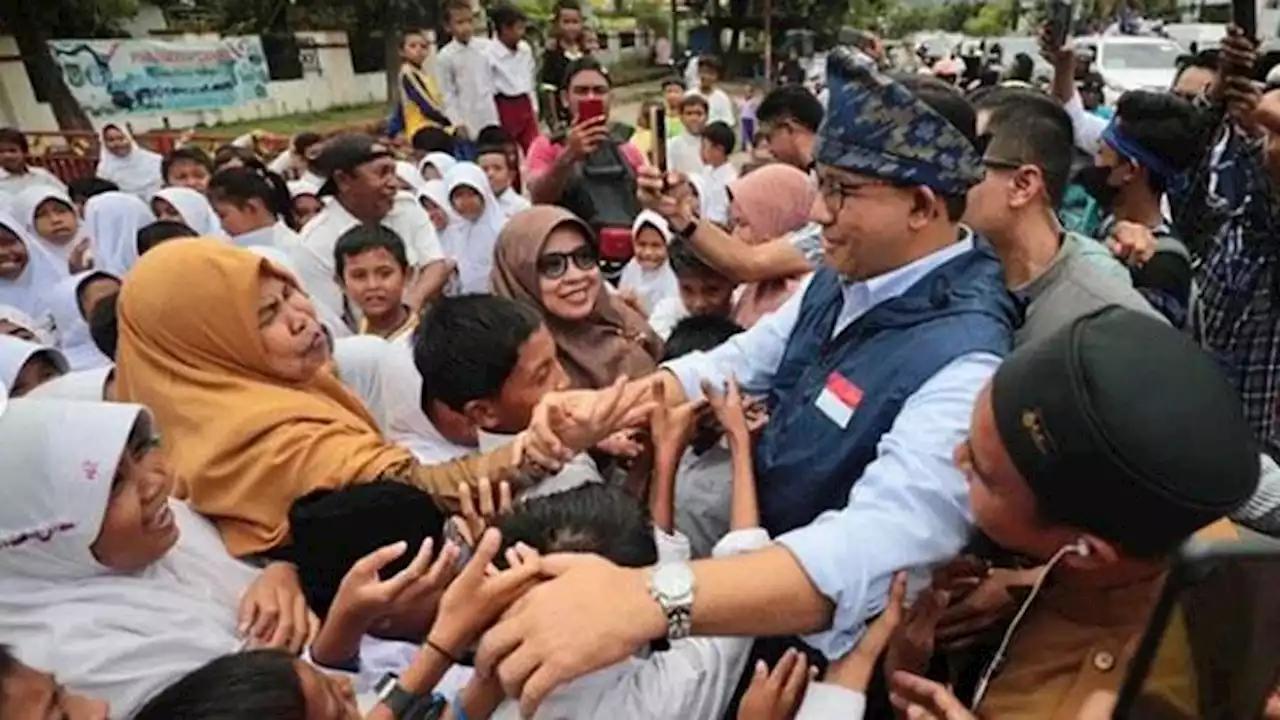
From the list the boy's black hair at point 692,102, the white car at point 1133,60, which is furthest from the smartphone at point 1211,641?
the white car at point 1133,60

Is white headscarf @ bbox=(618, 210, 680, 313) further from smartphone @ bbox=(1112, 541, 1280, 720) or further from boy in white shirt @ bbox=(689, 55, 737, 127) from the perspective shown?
boy in white shirt @ bbox=(689, 55, 737, 127)

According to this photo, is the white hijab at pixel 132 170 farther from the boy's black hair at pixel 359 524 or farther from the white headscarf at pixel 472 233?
the boy's black hair at pixel 359 524

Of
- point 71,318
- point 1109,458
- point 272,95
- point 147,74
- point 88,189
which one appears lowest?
point 272,95

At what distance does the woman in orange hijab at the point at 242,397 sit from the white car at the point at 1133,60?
14.6 meters

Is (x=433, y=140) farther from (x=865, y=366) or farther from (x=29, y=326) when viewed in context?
(x=865, y=366)

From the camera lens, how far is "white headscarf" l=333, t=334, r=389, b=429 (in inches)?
107

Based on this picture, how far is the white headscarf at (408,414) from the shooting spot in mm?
2328

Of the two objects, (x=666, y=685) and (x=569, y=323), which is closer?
(x=666, y=685)

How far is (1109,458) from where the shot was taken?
1.02 metres

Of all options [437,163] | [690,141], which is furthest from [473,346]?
[690,141]

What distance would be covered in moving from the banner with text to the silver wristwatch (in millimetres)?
20293

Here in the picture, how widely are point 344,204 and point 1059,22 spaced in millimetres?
3331

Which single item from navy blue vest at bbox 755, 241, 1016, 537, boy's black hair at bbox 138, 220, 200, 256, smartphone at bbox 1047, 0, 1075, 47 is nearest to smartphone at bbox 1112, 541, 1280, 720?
navy blue vest at bbox 755, 241, 1016, 537

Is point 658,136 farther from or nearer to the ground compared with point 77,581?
farther from the ground
